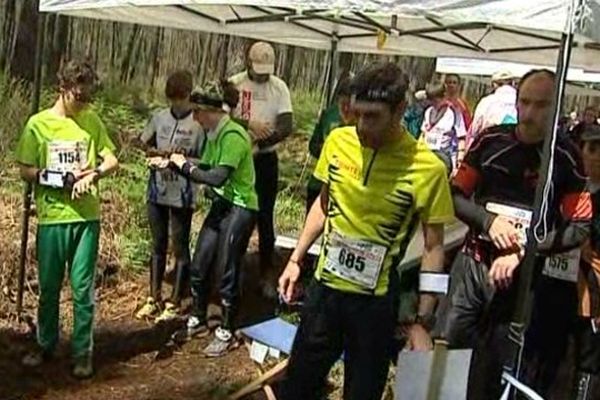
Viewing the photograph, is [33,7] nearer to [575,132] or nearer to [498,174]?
[575,132]

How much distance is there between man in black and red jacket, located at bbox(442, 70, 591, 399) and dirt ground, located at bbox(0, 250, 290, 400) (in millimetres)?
1719

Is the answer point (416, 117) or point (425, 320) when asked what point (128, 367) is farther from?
point (416, 117)

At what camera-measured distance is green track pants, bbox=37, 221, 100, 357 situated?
5.28 metres

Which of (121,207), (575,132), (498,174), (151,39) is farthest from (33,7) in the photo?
(498,174)

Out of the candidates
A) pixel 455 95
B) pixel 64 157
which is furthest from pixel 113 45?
pixel 64 157

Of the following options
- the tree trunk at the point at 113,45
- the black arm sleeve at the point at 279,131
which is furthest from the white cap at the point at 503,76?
the tree trunk at the point at 113,45

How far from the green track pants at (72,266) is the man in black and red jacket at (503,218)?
2029 mm

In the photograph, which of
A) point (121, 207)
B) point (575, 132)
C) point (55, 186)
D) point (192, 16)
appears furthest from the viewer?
point (121, 207)

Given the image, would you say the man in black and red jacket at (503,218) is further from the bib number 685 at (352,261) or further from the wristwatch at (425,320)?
the bib number 685 at (352,261)

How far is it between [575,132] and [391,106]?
2.20m

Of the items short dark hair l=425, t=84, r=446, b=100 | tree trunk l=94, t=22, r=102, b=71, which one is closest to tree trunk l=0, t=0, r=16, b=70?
tree trunk l=94, t=22, r=102, b=71

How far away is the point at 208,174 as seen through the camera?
591cm

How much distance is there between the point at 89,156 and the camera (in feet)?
17.5

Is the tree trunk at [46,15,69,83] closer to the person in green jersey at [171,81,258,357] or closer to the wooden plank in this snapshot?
the wooden plank
